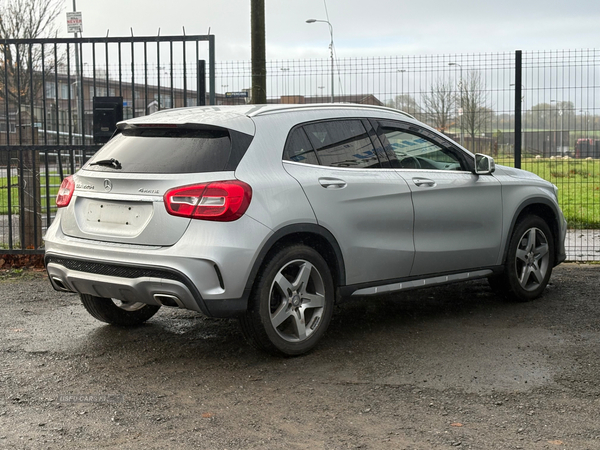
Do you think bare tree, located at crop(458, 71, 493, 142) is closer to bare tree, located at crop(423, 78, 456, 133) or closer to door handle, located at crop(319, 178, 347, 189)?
bare tree, located at crop(423, 78, 456, 133)

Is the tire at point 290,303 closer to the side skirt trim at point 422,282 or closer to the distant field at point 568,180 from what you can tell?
the side skirt trim at point 422,282

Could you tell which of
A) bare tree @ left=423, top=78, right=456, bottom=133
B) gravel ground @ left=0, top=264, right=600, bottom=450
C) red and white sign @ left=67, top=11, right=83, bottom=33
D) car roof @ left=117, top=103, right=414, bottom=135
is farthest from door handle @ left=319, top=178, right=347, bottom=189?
red and white sign @ left=67, top=11, right=83, bottom=33

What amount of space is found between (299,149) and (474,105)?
5548mm

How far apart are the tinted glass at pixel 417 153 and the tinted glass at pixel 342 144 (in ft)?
0.88

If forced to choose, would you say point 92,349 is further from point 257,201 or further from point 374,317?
point 374,317

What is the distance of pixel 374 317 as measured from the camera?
668 cm

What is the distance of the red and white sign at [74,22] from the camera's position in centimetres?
2136

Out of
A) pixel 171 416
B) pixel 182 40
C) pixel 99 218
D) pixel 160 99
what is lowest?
pixel 171 416

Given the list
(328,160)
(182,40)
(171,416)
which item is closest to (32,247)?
(182,40)

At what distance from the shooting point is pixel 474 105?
10422mm

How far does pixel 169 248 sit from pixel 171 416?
3.62 ft

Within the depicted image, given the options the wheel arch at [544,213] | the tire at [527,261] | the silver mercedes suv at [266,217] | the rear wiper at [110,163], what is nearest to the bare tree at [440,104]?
the wheel arch at [544,213]

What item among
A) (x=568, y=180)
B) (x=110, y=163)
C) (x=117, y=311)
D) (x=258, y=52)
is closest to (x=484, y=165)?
(x=110, y=163)

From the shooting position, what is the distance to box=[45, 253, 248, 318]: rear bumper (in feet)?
15.9
